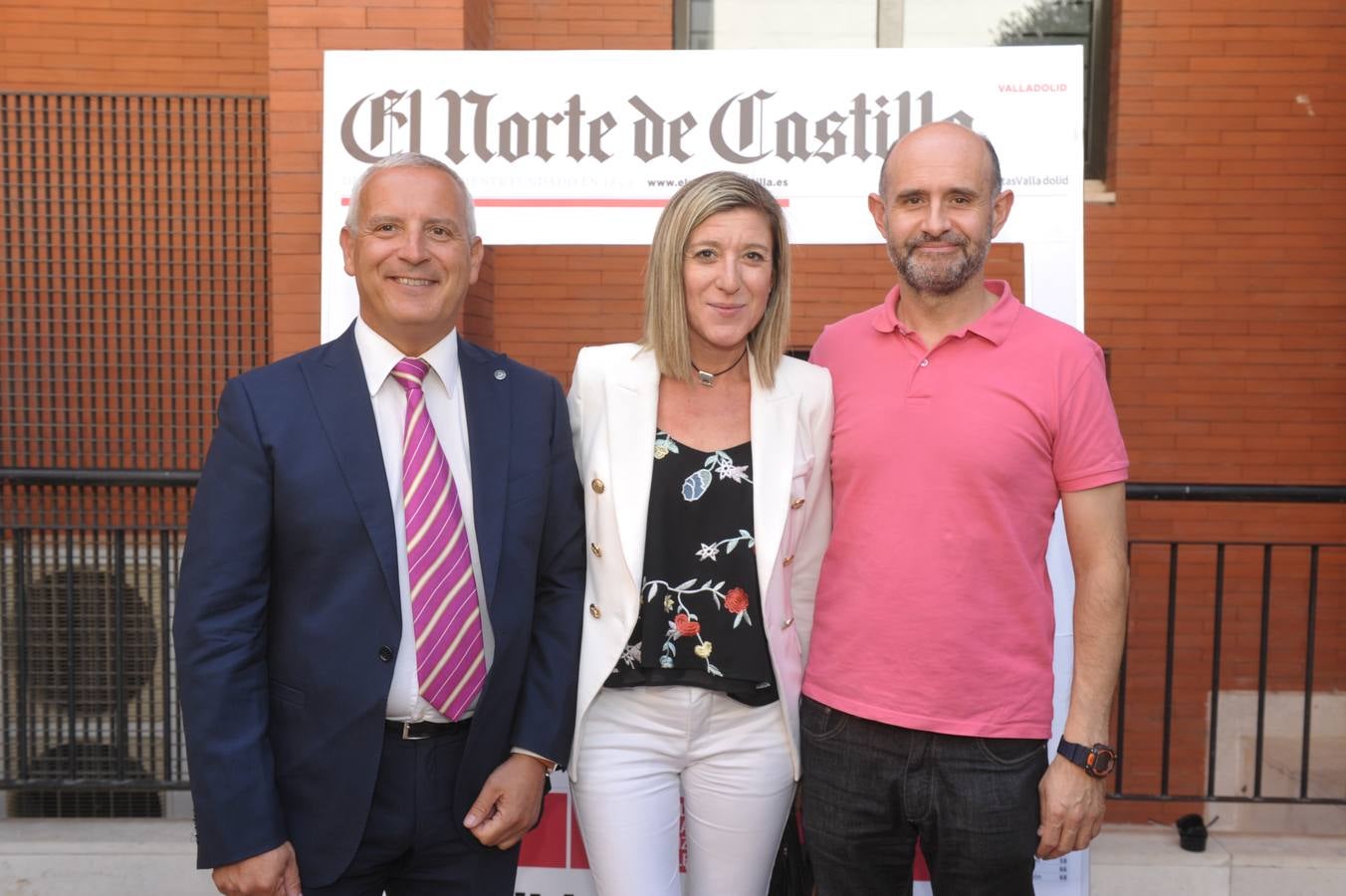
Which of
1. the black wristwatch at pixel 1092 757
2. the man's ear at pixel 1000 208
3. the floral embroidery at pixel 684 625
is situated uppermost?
the man's ear at pixel 1000 208

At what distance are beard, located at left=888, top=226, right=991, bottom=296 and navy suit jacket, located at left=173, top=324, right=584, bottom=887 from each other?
3.10 feet

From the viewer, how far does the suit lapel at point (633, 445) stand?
7.72 feet

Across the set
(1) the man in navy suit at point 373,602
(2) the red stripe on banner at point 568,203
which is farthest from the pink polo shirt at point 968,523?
(2) the red stripe on banner at point 568,203

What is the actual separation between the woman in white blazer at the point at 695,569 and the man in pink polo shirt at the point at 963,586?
0.12 m

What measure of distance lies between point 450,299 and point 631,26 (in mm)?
4505

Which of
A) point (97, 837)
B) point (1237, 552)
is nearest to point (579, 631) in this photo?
point (97, 837)

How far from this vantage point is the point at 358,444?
2.12 m

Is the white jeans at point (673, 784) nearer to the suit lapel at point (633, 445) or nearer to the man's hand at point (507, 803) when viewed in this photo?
the man's hand at point (507, 803)

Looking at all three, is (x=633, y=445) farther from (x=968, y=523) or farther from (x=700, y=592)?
(x=968, y=523)

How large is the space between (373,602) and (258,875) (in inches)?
21.0

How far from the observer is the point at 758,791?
7.95 feet

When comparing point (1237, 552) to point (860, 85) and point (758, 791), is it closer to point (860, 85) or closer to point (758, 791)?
point (860, 85)

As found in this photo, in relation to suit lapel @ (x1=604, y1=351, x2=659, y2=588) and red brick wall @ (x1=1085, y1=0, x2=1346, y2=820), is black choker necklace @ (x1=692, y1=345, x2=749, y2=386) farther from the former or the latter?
red brick wall @ (x1=1085, y1=0, x2=1346, y2=820)

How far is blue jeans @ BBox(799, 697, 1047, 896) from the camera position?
2.31 m
